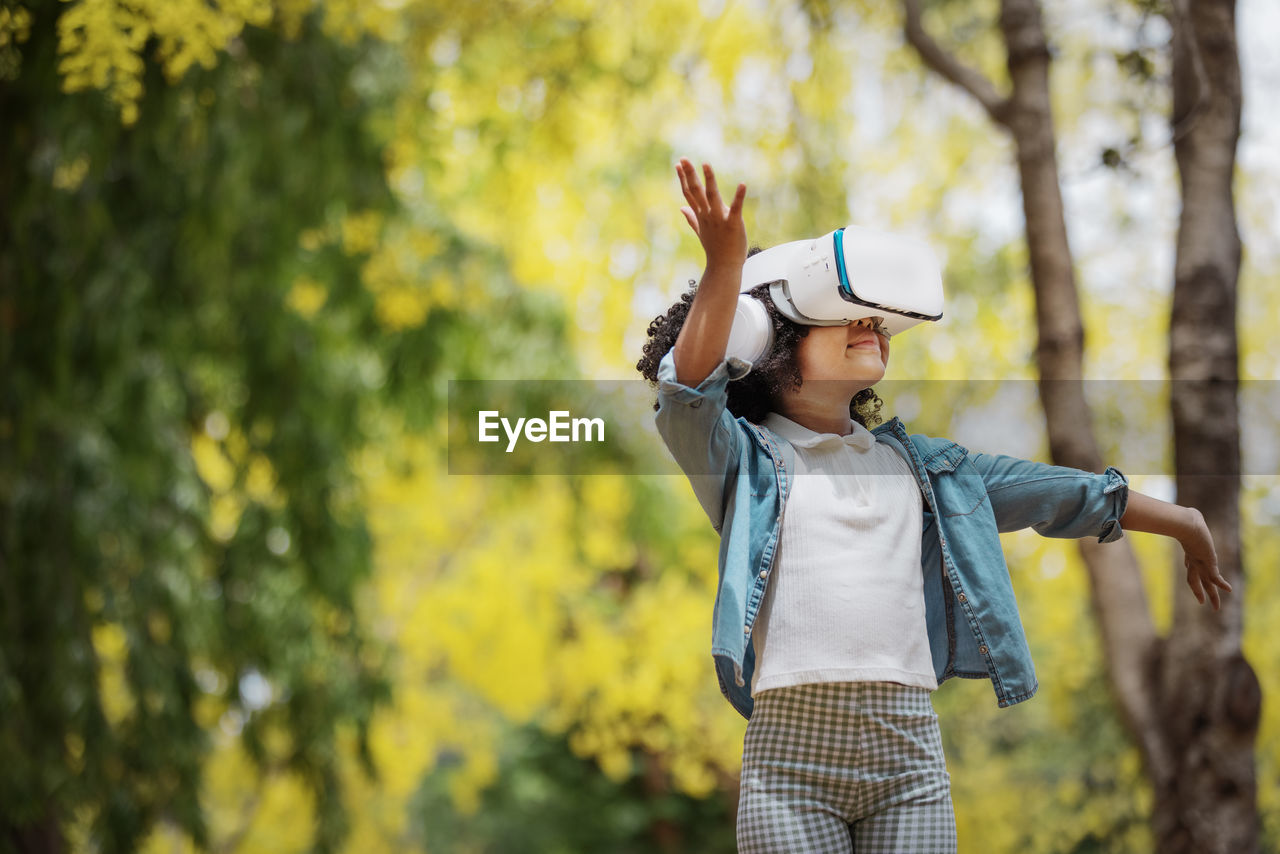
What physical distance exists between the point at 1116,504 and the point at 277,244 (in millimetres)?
3410

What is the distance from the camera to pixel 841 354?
56.7 inches

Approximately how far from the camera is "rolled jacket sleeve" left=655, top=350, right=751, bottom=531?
50.1 inches

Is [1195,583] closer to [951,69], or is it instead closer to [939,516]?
[939,516]

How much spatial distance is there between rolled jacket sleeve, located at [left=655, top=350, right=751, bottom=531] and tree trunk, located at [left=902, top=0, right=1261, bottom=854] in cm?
189

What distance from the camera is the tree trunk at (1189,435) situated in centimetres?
281

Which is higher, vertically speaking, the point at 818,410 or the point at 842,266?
the point at 842,266

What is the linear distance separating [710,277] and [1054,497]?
21.4 inches

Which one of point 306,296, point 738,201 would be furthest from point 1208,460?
point 306,296

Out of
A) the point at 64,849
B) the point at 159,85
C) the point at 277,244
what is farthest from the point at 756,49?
the point at 64,849

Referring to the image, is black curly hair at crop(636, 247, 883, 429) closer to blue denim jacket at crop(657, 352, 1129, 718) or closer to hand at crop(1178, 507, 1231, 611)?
blue denim jacket at crop(657, 352, 1129, 718)

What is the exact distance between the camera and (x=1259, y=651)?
567cm

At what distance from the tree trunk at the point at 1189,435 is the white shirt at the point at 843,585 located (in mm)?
1722

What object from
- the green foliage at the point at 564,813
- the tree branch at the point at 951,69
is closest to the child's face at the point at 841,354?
the tree branch at the point at 951,69

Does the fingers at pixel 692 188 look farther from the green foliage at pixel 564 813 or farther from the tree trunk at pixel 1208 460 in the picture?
the green foliage at pixel 564 813
